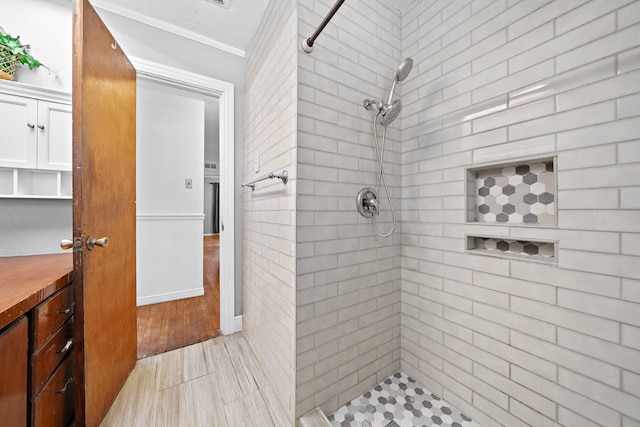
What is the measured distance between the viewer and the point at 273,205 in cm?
138

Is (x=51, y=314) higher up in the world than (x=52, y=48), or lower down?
lower down

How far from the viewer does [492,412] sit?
3.64 feet

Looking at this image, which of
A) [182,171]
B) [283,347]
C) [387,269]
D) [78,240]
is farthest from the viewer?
[182,171]

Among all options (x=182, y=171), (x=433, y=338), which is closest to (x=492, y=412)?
(x=433, y=338)

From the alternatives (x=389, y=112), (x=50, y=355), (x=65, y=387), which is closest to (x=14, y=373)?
(x=50, y=355)

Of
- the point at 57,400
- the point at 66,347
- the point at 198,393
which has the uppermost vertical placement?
the point at 66,347

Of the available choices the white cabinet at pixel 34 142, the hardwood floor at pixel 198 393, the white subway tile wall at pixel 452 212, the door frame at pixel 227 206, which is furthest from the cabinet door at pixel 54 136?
the hardwood floor at pixel 198 393

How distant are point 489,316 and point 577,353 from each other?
11.6 inches

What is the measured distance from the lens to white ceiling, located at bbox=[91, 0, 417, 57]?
1.59 m

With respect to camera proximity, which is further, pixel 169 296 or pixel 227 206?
pixel 169 296

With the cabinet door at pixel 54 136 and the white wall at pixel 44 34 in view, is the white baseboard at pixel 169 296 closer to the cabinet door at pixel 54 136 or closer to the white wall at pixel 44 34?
the cabinet door at pixel 54 136

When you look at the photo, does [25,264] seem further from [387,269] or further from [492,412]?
[492,412]

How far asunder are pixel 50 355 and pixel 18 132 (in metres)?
1.27

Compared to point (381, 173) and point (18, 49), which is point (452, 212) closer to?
point (381, 173)
